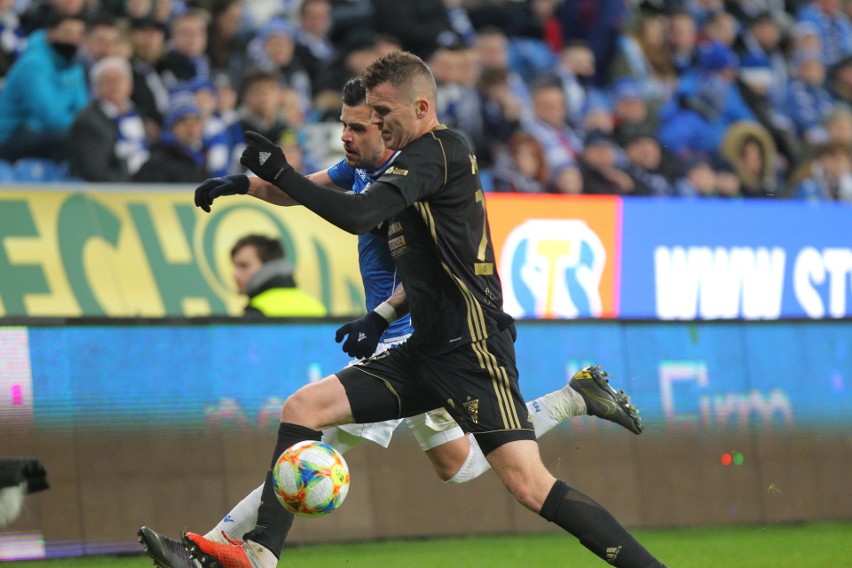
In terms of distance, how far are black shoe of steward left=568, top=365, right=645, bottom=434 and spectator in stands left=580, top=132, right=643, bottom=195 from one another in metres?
6.67

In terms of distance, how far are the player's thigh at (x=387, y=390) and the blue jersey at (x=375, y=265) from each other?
59cm

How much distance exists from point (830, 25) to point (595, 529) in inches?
581

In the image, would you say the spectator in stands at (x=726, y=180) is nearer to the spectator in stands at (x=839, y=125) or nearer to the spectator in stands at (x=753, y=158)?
the spectator in stands at (x=753, y=158)

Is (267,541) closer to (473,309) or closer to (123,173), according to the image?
(473,309)

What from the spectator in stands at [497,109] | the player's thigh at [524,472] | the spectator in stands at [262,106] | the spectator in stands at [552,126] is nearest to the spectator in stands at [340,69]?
the spectator in stands at [262,106]

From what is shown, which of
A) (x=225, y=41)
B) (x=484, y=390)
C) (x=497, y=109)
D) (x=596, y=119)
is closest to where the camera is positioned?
(x=484, y=390)

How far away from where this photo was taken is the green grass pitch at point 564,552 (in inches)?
329

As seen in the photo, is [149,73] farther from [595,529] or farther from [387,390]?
[595,529]

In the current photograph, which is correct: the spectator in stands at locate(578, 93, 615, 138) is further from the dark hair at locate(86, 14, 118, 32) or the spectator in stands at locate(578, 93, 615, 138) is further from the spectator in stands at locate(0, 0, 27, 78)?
the spectator in stands at locate(0, 0, 27, 78)

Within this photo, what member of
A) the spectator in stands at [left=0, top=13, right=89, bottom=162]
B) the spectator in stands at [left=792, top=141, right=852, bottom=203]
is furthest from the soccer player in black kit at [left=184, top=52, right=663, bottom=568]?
the spectator in stands at [left=792, top=141, right=852, bottom=203]

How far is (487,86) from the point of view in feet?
46.3

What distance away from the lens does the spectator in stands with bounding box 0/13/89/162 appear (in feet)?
37.7

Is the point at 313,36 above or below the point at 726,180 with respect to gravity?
above

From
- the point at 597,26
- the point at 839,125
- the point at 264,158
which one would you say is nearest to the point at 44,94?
the point at 264,158
